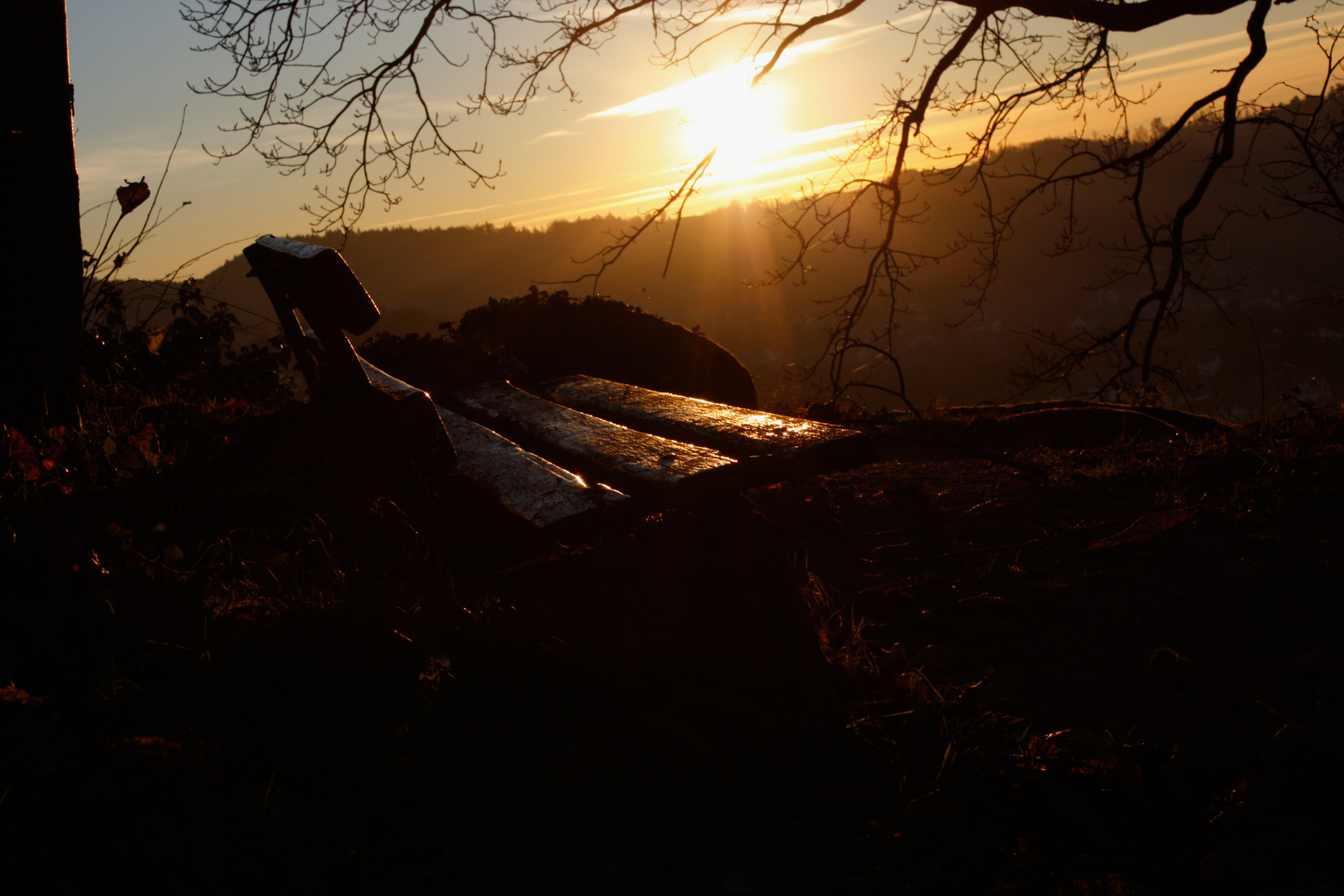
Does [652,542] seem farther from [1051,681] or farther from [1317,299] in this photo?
[1317,299]

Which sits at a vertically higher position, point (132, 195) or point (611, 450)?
point (132, 195)

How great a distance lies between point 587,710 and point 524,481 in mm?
662

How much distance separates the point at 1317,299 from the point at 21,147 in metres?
6.77

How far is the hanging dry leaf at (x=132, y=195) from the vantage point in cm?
342

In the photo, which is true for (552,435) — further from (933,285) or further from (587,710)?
(933,285)

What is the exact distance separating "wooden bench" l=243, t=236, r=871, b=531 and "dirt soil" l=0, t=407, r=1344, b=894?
122 mm

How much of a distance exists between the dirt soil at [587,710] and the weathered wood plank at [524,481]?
0.31ft

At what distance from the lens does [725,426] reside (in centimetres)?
234

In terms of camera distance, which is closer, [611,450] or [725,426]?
[611,450]

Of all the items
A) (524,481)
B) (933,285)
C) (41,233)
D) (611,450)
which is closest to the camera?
(524,481)

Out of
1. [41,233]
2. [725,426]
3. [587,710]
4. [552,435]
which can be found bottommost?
[587,710]

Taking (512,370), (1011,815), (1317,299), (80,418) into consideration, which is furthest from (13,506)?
(1317,299)

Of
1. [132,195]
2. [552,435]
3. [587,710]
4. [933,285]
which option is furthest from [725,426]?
[933,285]

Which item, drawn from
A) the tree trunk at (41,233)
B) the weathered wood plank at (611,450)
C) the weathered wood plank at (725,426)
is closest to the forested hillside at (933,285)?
the tree trunk at (41,233)
